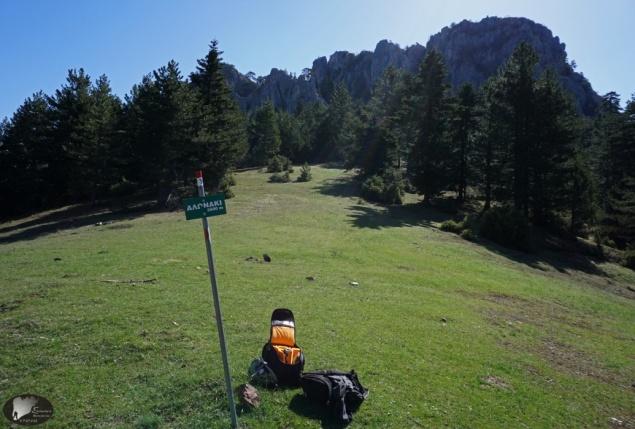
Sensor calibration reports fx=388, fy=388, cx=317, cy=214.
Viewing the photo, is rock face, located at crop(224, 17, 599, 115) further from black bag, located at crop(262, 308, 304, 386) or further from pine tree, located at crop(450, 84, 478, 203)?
black bag, located at crop(262, 308, 304, 386)

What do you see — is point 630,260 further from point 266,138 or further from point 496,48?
point 496,48

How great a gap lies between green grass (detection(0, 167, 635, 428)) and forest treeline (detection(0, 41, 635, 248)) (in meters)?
15.4

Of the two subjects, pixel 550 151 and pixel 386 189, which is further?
pixel 386 189

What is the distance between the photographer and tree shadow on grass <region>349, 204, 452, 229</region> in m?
36.0

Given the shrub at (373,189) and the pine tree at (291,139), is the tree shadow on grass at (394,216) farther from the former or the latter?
the pine tree at (291,139)

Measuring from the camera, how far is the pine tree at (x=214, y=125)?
40.4m

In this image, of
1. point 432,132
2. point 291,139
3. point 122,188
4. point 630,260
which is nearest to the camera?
point 630,260


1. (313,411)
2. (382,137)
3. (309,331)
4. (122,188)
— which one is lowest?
(309,331)

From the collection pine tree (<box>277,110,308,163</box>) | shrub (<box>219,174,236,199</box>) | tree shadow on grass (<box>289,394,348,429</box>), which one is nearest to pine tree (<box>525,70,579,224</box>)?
shrub (<box>219,174,236,199</box>)

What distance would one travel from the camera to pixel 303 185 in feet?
186

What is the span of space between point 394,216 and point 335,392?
3421 centimetres

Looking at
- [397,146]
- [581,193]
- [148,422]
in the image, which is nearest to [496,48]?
[397,146]

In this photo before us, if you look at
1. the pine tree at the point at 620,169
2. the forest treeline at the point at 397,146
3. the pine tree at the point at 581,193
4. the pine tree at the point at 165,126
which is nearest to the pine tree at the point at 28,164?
the forest treeline at the point at 397,146

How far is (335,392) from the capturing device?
7688 mm
